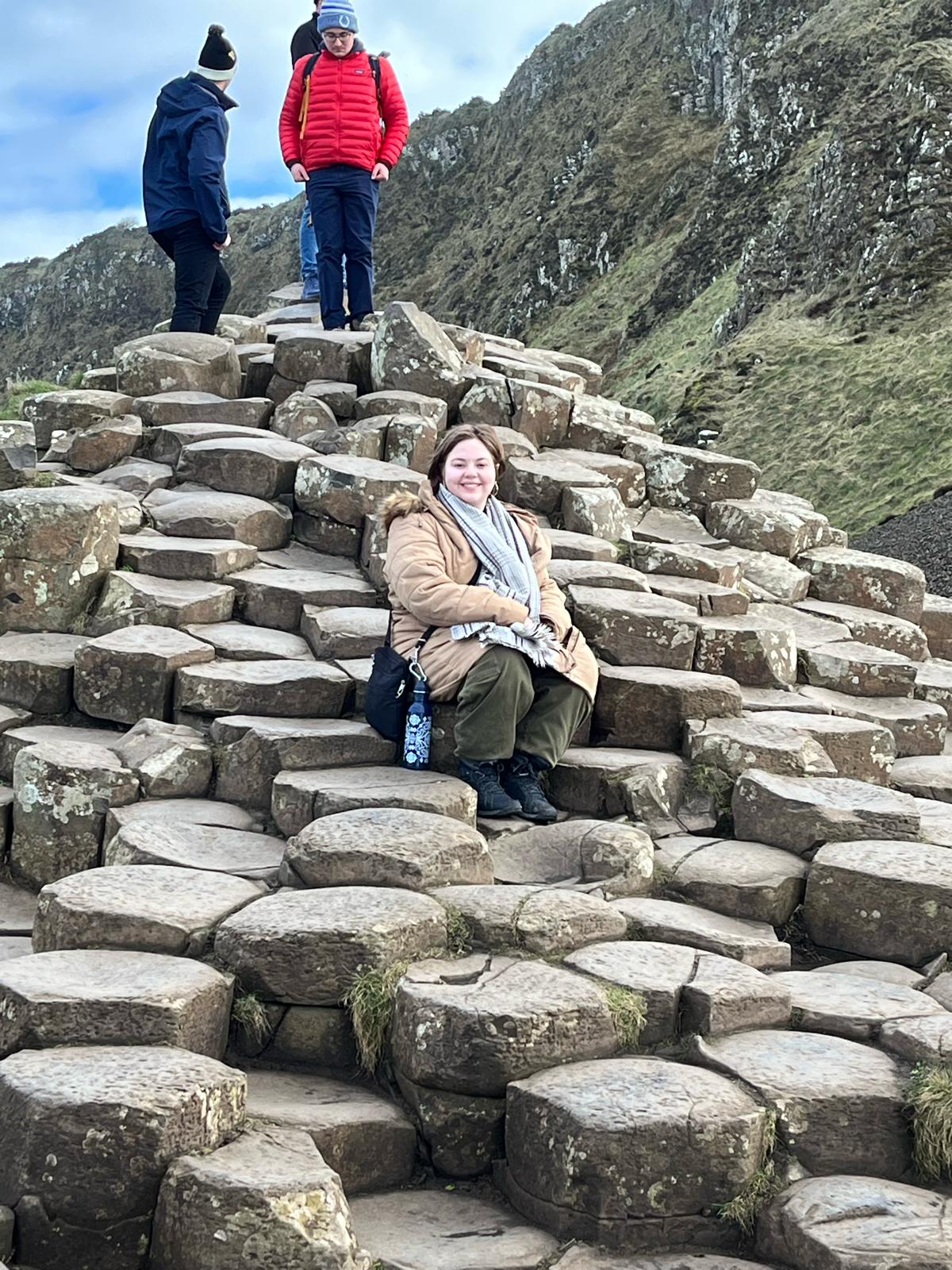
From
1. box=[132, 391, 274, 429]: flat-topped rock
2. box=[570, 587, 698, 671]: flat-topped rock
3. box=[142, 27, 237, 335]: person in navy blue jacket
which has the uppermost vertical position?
box=[142, 27, 237, 335]: person in navy blue jacket

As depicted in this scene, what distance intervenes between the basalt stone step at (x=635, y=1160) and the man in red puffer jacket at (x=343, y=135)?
10697mm

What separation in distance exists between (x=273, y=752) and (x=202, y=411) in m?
6.35

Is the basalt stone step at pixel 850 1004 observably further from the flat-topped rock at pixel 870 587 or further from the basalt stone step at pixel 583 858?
the flat-topped rock at pixel 870 587

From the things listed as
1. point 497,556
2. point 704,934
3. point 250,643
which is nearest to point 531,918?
point 704,934

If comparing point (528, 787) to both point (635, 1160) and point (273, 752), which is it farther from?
point (635, 1160)

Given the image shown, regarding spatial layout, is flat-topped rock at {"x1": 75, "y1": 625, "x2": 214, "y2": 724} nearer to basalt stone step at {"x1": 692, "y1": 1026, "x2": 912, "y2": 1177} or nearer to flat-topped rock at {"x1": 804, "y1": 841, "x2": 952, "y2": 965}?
flat-topped rock at {"x1": 804, "y1": 841, "x2": 952, "y2": 965}

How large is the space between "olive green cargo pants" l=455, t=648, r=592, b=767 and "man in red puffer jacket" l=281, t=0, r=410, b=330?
7.63 metres

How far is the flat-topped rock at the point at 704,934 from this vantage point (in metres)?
6.34

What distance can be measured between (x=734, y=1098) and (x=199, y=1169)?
6.67 ft

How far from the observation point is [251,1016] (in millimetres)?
5605

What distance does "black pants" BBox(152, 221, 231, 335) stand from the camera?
1399cm

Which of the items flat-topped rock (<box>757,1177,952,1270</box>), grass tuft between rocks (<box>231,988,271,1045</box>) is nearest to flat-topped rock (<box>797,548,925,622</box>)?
flat-topped rock (<box>757,1177,952,1270</box>)

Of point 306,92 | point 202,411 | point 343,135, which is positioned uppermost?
point 306,92

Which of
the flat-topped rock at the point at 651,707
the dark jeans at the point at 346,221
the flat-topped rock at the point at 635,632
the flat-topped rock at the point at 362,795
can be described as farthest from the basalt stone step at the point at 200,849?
the dark jeans at the point at 346,221
